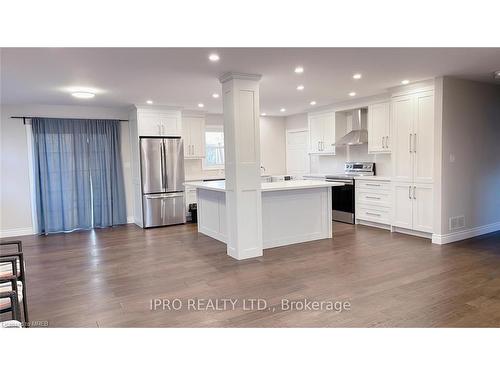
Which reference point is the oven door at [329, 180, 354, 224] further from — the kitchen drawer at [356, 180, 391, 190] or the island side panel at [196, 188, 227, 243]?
the island side panel at [196, 188, 227, 243]

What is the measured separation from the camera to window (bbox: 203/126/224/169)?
8.54m

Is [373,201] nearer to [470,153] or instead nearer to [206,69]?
[470,153]

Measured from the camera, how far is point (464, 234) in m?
5.38

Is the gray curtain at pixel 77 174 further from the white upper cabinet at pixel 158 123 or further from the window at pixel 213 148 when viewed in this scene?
the window at pixel 213 148

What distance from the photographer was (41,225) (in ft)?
21.7

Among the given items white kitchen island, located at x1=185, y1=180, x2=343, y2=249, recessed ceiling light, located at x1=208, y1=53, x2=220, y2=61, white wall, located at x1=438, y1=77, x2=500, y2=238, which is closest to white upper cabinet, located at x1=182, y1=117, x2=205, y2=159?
white kitchen island, located at x1=185, y1=180, x2=343, y2=249

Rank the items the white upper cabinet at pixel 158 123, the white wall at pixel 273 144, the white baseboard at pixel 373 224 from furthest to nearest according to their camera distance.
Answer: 1. the white wall at pixel 273 144
2. the white upper cabinet at pixel 158 123
3. the white baseboard at pixel 373 224

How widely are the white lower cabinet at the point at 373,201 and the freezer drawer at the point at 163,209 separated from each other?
142 inches

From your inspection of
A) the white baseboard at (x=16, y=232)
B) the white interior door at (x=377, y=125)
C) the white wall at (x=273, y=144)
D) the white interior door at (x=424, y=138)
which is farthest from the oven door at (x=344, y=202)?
the white baseboard at (x=16, y=232)

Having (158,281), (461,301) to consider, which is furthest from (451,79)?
(158,281)

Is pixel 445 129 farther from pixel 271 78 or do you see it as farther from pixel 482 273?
pixel 271 78

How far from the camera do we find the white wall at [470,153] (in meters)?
5.07

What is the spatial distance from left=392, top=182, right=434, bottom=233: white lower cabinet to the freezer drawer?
419 centimetres

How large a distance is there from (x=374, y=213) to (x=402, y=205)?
0.69 metres
